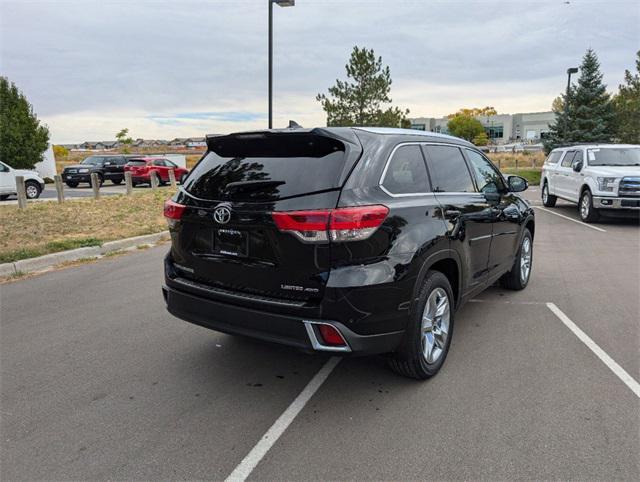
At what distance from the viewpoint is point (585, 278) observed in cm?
687

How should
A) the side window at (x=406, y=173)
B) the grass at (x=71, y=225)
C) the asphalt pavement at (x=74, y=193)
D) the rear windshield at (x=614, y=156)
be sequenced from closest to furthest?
the side window at (x=406, y=173) → the grass at (x=71, y=225) → the rear windshield at (x=614, y=156) → the asphalt pavement at (x=74, y=193)

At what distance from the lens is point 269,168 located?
3.40m

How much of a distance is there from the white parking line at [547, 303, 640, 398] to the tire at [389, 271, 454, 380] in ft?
4.29

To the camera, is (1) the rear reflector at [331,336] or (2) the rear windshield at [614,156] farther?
(2) the rear windshield at [614,156]

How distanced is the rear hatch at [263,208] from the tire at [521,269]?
3.54 m

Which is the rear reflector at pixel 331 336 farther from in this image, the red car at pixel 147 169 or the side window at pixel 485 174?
the red car at pixel 147 169

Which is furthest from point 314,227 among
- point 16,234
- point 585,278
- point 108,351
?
point 16,234

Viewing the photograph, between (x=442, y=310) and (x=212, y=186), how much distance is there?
1.99 meters

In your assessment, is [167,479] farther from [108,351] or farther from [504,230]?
[504,230]

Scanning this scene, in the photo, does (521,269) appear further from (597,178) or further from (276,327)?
(597,178)

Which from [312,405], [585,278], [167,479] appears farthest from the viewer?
[585,278]

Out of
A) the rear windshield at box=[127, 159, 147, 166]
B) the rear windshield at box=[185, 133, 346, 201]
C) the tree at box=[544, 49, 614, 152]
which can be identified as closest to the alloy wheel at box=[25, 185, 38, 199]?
the rear windshield at box=[127, 159, 147, 166]

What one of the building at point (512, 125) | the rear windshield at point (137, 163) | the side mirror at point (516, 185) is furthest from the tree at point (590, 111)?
the building at point (512, 125)

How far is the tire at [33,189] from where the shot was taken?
18391 millimetres
